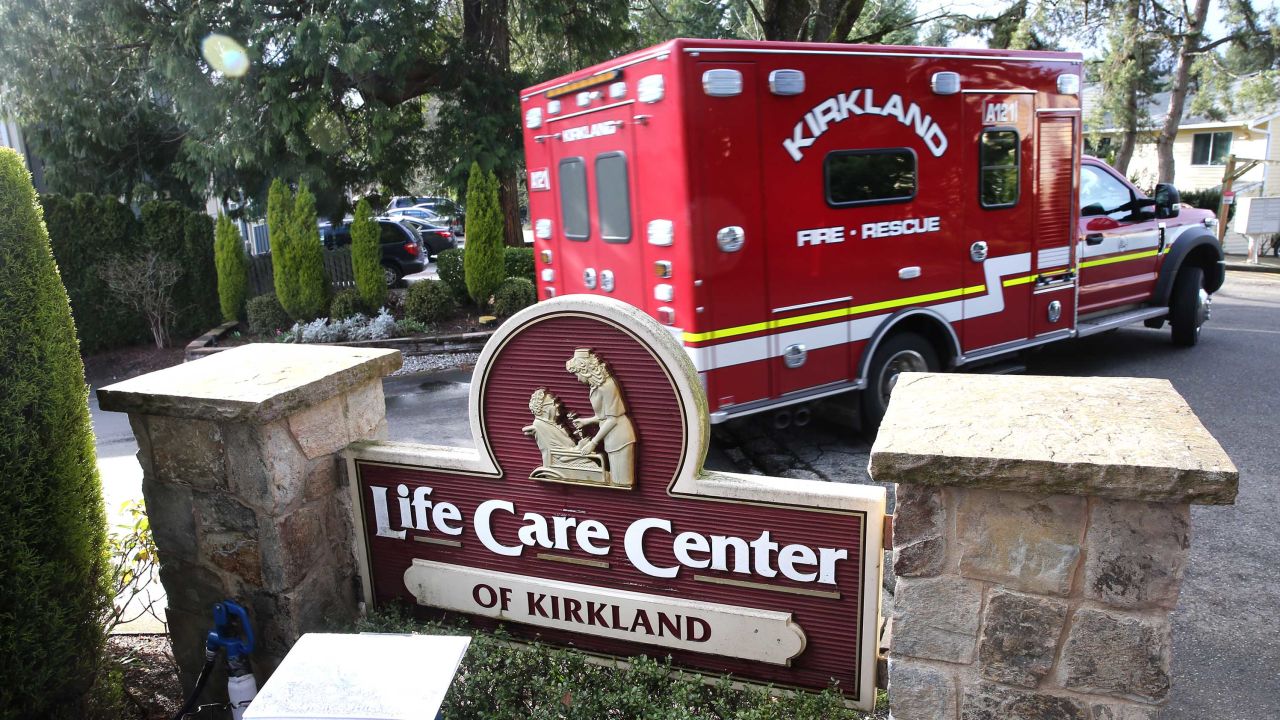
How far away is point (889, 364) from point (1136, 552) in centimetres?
495

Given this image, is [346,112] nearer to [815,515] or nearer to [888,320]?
[888,320]

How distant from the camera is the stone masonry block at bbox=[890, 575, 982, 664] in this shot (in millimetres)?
2074

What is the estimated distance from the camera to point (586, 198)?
674 cm

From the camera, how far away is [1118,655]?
1982mm

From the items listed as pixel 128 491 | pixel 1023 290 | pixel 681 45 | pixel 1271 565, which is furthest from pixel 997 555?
pixel 128 491

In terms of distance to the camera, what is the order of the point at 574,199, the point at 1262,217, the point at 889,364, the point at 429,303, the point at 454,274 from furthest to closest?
the point at 1262,217, the point at 454,274, the point at 429,303, the point at 574,199, the point at 889,364

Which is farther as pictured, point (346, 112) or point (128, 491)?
point (346, 112)

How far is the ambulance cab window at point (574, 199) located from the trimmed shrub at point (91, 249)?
8.87 m

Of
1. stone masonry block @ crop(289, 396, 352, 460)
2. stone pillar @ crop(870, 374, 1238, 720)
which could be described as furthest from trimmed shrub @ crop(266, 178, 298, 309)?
stone pillar @ crop(870, 374, 1238, 720)

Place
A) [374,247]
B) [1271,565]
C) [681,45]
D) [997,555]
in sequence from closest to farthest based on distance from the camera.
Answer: [997,555], [1271,565], [681,45], [374,247]

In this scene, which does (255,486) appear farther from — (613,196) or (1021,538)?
(613,196)

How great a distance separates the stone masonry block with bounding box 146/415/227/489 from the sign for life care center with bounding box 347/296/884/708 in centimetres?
55

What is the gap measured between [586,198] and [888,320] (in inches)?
96.3

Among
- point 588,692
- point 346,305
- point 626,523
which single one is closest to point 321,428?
point 626,523
